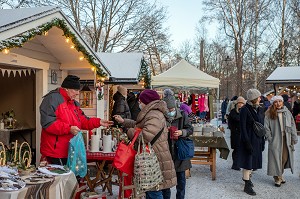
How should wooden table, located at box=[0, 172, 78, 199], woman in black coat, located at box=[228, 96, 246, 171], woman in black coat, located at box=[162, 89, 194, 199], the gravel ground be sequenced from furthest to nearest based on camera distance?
woman in black coat, located at box=[228, 96, 246, 171] < the gravel ground < woman in black coat, located at box=[162, 89, 194, 199] < wooden table, located at box=[0, 172, 78, 199]

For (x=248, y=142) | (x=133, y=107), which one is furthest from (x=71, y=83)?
(x=133, y=107)

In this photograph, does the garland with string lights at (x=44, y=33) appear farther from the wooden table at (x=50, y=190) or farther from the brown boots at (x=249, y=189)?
the brown boots at (x=249, y=189)

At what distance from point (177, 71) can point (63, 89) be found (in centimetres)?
725

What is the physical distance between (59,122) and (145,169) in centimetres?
119

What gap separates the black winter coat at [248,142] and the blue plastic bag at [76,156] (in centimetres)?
297

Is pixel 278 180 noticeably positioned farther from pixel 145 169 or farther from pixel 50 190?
pixel 50 190

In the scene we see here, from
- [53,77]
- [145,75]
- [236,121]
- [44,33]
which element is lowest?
[236,121]

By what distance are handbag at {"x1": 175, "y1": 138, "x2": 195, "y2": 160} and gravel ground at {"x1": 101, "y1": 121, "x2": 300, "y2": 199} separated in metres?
1.26

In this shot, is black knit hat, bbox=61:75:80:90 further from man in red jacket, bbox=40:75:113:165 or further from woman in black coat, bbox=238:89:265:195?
woman in black coat, bbox=238:89:265:195

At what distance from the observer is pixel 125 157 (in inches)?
153

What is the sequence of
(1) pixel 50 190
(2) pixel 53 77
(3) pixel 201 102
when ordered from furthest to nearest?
(3) pixel 201 102
(2) pixel 53 77
(1) pixel 50 190

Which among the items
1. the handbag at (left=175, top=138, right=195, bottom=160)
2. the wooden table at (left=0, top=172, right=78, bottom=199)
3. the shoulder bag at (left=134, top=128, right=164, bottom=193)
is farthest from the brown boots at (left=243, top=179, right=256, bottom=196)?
the wooden table at (left=0, top=172, right=78, bottom=199)

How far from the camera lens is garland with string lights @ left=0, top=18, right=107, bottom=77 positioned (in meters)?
4.19

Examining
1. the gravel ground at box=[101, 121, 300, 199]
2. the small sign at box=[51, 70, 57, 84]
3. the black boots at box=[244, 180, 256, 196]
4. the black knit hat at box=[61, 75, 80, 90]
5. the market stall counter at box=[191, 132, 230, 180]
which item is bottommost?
the gravel ground at box=[101, 121, 300, 199]
